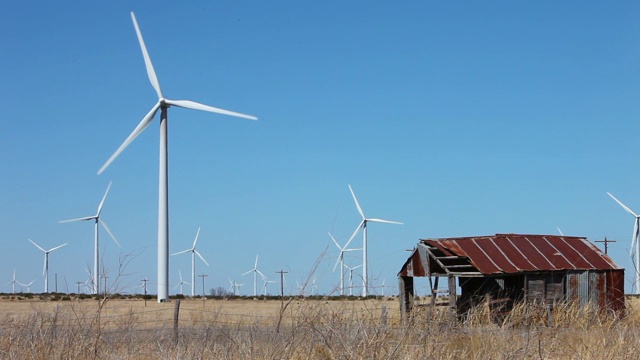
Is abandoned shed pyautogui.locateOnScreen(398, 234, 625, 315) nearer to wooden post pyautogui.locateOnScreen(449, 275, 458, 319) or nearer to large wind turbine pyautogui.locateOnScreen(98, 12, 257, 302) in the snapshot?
wooden post pyautogui.locateOnScreen(449, 275, 458, 319)

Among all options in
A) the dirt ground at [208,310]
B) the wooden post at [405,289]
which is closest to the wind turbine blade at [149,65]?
the dirt ground at [208,310]

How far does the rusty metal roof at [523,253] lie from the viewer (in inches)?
1192

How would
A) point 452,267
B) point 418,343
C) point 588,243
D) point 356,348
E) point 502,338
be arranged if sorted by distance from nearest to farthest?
1. point 356,348
2. point 418,343
3. point 502,338
4. point 452,267
5. point 588,243

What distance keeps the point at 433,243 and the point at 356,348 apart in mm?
21759

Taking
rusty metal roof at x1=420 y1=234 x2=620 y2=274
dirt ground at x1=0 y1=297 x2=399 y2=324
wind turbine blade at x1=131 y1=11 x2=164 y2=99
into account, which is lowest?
dirt ground at x1=0 y1=297 x2=399 y2=324

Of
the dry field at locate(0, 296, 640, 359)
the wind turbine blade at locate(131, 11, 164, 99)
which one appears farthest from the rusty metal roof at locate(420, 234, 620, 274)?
the wind turbine blade at locate(131, 11, 164, 99)

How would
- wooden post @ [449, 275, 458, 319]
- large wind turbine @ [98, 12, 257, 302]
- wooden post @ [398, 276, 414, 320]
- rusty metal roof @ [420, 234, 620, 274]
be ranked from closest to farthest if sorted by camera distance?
1. wooden post @ [449, 275, 458, 319]
2. rusty metal roof @ [420, 234, 620, 274]
3. wooden post @ [398, 276, 414, 320]
4. large wind turbine @ [98, 12, 257, 302]

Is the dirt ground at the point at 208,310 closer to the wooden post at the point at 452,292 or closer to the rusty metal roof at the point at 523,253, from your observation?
the wooden post at the point at 452,292

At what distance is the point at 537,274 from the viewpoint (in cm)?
3091

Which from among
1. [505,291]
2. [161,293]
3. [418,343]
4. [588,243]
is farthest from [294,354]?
[161,293]

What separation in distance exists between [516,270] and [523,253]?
1.95 metres

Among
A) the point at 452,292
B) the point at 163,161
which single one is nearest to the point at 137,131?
the point at 163,161

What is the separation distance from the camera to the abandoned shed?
99.5 feet

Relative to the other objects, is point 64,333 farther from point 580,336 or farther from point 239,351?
point 580,336
